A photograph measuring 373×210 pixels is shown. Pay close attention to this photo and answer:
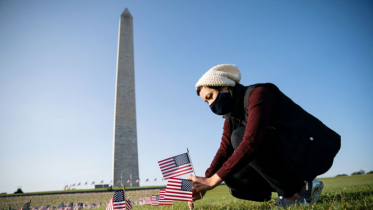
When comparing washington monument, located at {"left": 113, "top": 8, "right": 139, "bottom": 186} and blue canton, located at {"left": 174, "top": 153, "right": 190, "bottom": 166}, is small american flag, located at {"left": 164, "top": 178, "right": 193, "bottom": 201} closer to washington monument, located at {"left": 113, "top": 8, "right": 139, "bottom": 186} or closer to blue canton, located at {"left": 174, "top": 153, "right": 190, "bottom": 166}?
blue canton, located at {"left": 174, "top": 153, "right": 190, "bottom": 166}

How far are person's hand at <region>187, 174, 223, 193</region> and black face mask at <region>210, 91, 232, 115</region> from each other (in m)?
0.57

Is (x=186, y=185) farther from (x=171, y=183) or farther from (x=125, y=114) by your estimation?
(x=125, y=114)

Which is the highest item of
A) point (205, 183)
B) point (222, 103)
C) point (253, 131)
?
point (222, 103)

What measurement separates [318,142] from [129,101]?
91.5ft

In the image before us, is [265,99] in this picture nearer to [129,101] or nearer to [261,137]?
[261,137]

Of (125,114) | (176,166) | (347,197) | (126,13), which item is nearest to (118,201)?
(176,166)

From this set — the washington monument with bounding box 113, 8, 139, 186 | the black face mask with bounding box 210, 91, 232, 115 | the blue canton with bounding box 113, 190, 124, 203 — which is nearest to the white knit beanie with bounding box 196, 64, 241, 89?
the black face mask with bounding box 210, 91, 232, 115

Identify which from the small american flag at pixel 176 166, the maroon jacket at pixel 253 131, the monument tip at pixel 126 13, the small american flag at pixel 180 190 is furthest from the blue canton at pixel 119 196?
the monument tip at pixel 126 13

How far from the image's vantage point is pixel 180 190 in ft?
8.00

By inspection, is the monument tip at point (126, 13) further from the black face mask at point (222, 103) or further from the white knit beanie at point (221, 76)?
the black face mask at point (222, 103)

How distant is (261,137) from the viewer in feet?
7.04

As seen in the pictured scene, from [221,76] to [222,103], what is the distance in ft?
0.76

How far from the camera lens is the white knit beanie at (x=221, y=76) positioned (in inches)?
95.9

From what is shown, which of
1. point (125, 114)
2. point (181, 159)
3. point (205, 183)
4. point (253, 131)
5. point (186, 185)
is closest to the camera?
point (253, 131)
